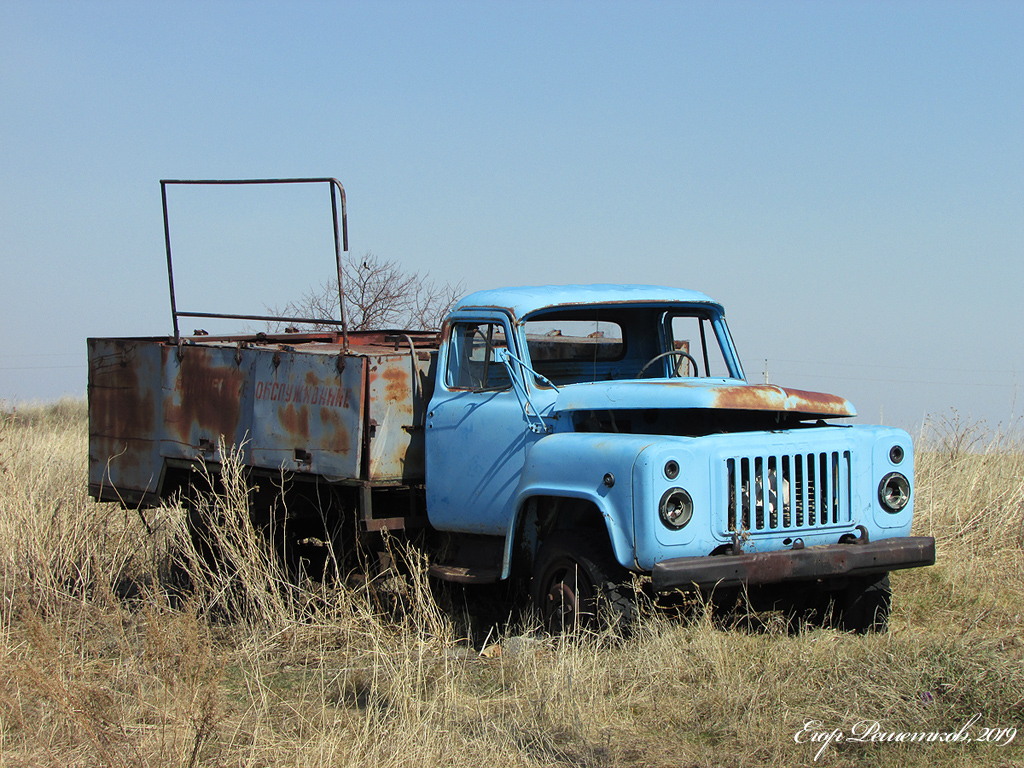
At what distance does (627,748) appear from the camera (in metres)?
4.21

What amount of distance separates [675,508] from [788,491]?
2.13 feet

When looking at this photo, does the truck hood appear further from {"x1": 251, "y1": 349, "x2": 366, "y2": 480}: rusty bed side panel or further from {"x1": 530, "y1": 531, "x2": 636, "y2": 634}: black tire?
{"x1": 251, "y1": 349, "x2": 366, "y2": 480}: rusty bed side panel

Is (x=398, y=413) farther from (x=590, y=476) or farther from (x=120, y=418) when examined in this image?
(x=120, y=418)

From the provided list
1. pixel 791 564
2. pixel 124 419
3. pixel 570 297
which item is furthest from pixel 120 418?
pixel 791 564

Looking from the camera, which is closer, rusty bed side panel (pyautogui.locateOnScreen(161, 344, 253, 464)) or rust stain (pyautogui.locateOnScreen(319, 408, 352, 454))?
rust stain (pyautogui.locateOnScreen(319, 408, 352, 454))

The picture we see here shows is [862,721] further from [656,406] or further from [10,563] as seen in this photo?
[10,563]

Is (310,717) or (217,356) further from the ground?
(217,356)

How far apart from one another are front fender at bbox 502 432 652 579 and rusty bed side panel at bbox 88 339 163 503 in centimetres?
320

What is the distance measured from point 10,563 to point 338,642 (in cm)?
230

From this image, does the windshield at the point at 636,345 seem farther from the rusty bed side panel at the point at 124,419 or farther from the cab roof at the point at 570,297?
the rusty bed side panel at the point at 124,419

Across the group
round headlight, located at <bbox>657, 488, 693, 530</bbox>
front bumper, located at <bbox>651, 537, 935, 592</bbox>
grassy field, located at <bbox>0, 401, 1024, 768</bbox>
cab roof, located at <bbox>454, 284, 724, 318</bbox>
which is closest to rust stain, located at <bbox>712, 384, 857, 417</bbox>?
round headlight, located at <bbox>657, 488, 693, 530</bbox>

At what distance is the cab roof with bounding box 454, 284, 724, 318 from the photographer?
6.27m

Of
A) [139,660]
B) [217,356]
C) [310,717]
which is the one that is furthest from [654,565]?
[217,356]

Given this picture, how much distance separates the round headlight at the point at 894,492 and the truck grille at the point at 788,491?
24 cm
